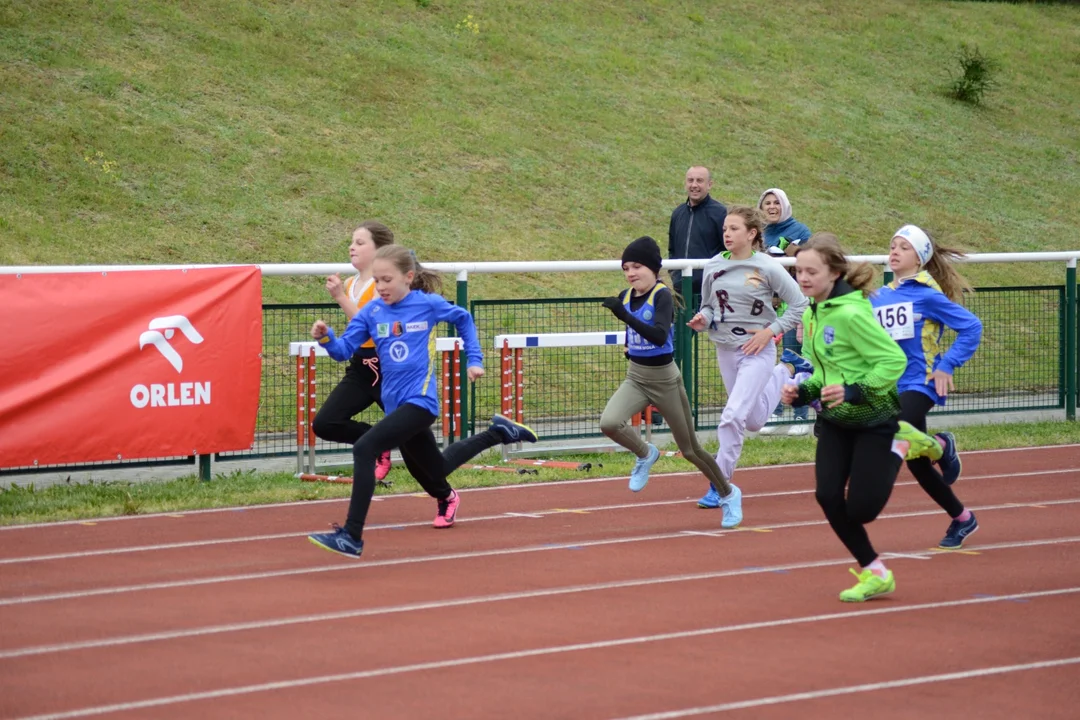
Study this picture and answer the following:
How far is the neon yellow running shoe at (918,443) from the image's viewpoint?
26.0 feet

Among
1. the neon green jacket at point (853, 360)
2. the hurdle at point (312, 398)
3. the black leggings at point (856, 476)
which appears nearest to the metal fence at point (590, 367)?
the hurdle at point (312, 398)

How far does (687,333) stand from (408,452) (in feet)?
18.3

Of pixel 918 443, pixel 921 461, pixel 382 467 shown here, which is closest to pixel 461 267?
pixel 382 467

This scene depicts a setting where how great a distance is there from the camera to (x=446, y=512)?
10.1 m

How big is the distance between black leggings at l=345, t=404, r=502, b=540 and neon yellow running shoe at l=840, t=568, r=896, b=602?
9.30 feet

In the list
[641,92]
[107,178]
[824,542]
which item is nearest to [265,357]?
[824,542]

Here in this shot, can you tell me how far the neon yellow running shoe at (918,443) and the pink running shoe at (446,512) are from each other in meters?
3.21

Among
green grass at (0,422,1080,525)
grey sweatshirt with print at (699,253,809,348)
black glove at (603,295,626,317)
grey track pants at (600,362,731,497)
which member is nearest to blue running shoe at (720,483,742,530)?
grey track pants at (600,362,731,497)

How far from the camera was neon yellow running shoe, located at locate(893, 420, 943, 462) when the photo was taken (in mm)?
7918

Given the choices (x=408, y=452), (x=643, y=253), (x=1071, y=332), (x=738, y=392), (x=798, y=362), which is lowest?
(x=408, y=452)

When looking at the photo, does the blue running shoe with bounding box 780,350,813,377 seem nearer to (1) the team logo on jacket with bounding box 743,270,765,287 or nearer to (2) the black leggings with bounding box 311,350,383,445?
(1) the team logo on jacket with bounding box 743,270,765,287

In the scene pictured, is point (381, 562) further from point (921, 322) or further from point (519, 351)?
point (519, 351)

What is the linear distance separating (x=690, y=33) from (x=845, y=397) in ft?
102

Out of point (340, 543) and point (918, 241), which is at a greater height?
point (918, 241)
